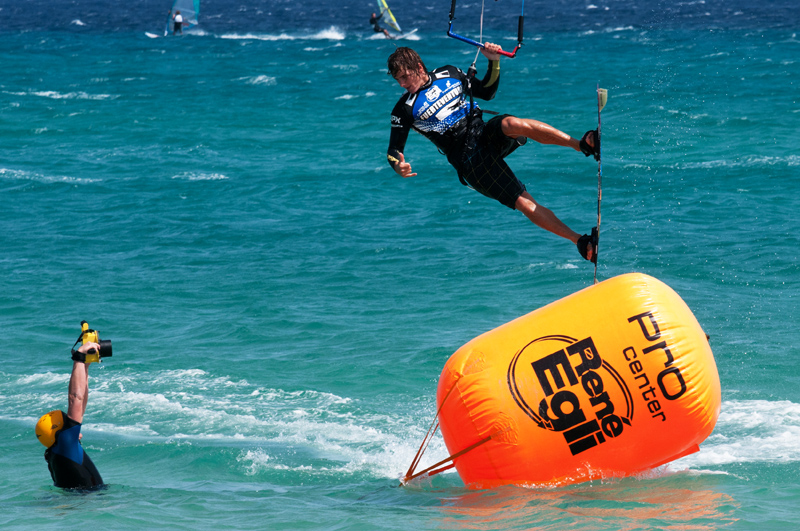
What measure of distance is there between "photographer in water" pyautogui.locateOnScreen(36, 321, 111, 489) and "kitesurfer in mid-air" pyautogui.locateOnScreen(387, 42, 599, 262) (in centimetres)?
293

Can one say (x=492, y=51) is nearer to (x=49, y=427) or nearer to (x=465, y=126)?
(x=465, y=126)

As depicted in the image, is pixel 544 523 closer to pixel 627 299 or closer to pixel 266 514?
pixel 627 299

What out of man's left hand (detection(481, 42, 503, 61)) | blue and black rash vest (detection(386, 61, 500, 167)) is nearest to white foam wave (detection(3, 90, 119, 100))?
blue and black rash vest (detection(386, 61, 500, 167))

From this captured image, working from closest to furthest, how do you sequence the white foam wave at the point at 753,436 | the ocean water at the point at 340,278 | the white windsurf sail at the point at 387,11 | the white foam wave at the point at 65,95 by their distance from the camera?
the ocean water at the point at 340,278 < the white foam wave at the point at 753,436 < the white windsurf sail at the point at 387,11 < the white foam wave at the point at 65,95

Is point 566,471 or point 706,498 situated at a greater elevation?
point 566,471

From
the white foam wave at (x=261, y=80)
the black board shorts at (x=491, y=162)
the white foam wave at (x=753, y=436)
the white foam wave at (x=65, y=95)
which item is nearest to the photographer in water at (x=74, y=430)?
the black board shorts at (x=491, y=162)

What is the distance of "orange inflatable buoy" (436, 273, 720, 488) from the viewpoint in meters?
6.76

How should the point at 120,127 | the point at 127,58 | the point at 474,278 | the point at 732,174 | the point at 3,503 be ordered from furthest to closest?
the point at 127,58, the point at 120,127, the point at 732,174, the point at 474,278, the point at 3,503

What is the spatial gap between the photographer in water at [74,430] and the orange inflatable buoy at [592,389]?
3.08 metres

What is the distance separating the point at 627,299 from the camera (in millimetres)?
6887

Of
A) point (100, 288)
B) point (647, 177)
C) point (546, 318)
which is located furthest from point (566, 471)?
point (647, 177)

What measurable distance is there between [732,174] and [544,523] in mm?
16394

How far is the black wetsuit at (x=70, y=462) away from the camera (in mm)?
8062

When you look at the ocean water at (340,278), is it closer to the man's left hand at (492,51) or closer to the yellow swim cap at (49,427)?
the yellow swim cap at (49,427)
